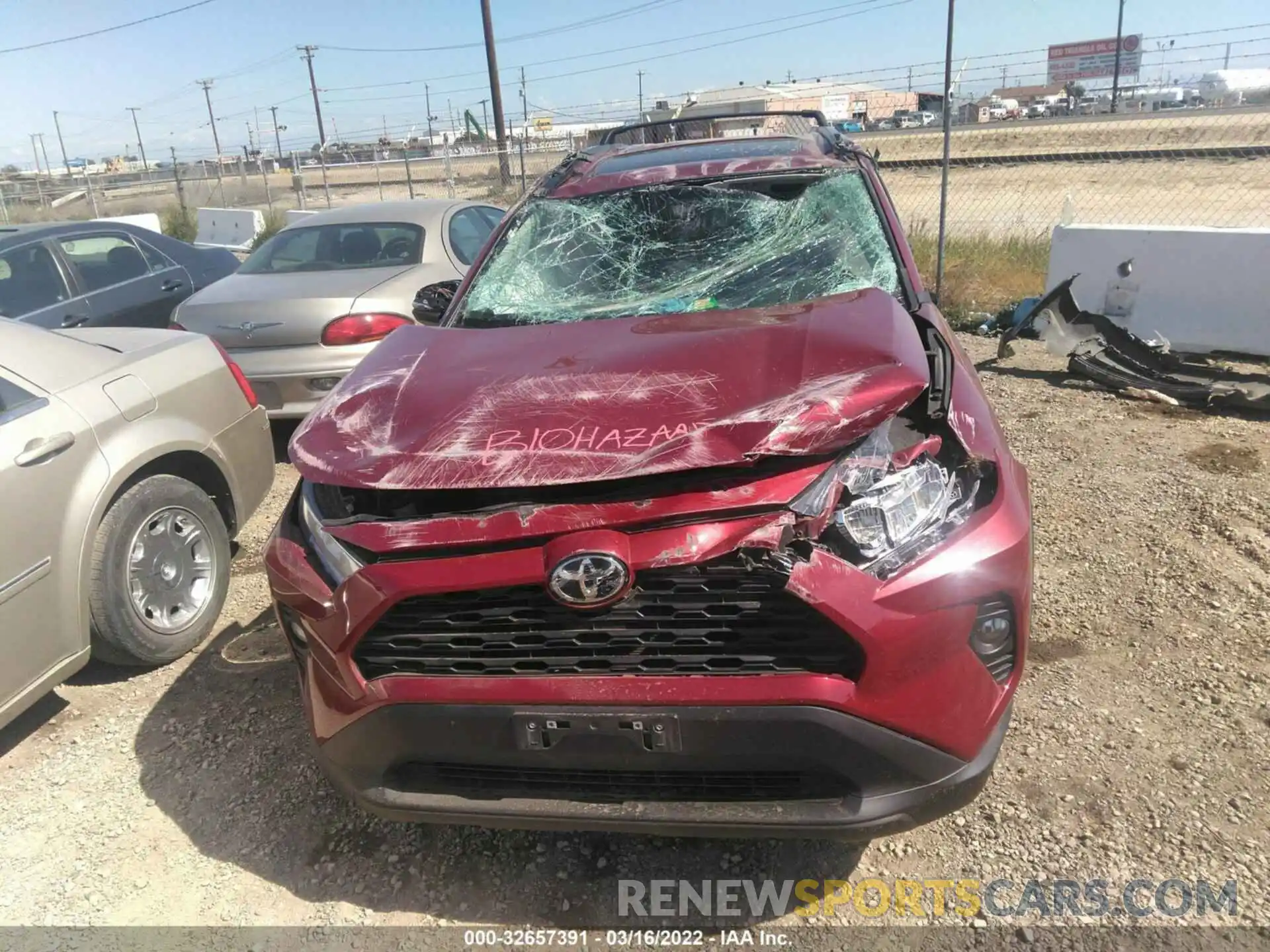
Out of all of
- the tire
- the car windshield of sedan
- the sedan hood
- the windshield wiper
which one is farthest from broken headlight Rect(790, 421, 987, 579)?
the car windshield of sedan

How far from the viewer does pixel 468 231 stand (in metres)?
6.82

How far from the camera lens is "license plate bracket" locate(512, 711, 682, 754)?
190 centimetres

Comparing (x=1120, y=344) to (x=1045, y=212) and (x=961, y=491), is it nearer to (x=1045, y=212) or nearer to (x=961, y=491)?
(x=961, y=491)

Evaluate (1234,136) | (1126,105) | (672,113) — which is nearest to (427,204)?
(672,113)

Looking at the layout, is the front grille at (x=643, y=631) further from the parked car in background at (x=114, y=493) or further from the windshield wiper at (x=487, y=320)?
the parked car in background at (x=114, y=493)

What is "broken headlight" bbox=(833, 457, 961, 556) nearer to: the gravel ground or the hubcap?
the gravel ground

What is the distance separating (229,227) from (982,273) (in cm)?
1322

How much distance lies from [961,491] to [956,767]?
2.00 feet

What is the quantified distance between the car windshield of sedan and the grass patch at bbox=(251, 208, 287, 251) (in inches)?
297

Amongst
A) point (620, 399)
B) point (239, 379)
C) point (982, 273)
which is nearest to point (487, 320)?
point (620, 399)

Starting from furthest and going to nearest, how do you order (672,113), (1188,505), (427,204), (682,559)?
1. (672,113)
2. (427,204)
3. (1188,505)
4. (682,559)

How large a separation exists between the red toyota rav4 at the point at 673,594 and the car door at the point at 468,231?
4328 mm

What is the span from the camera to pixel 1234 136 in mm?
24297

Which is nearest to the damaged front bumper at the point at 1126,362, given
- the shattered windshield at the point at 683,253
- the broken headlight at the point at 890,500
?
the shattered windshield at the point at 683,253
